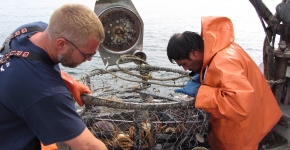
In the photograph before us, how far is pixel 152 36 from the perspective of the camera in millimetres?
16656

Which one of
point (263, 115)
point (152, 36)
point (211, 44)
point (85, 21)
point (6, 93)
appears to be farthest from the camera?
point (152, 36)

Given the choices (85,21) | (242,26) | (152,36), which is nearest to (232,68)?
(85,21)

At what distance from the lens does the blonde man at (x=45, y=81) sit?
6.06 ft

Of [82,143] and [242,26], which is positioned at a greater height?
[82,143]

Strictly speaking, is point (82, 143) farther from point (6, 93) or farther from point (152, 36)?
point (152, 36)

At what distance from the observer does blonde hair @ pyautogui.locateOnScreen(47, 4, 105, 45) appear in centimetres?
197

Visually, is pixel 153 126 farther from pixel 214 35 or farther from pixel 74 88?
pixel 214 35

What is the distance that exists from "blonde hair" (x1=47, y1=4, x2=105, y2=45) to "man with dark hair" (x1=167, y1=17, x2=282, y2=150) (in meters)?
0.95

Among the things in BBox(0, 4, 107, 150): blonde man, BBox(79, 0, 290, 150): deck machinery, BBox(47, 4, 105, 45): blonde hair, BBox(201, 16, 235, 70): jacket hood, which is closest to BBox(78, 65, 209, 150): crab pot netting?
BBox(79, 0, 290, 150): deck machinery

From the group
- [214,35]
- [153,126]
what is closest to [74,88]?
[153,126]

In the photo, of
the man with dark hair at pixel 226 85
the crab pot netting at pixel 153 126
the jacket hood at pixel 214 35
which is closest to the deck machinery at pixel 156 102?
the crab pot netting at pixel 153 126

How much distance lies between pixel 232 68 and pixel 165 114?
162cm

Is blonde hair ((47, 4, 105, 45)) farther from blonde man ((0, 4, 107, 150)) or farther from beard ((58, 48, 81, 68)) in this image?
beard ((58, 48, 81, 68))

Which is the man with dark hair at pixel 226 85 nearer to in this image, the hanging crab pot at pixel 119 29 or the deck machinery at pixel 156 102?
the deck machinery at pixel 156 102
